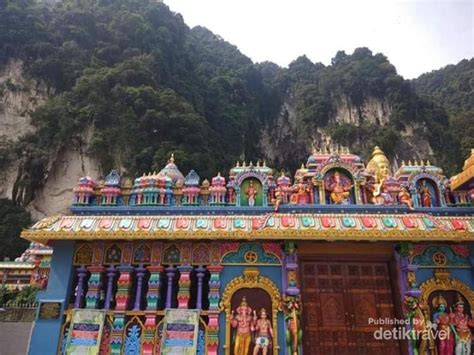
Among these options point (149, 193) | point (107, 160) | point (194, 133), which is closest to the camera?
point (149, 193)

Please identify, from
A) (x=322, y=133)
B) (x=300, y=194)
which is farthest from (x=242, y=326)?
(x=322, y=133)

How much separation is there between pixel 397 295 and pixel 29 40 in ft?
150

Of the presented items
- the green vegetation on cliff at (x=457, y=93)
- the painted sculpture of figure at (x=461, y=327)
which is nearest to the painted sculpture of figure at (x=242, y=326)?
the painted sculpture of figure at (x=461, y=327)

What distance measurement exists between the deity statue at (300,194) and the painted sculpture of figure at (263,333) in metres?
3.10

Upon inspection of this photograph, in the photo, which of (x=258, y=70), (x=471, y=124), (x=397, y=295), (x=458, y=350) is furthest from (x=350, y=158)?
(x=258, y=70)

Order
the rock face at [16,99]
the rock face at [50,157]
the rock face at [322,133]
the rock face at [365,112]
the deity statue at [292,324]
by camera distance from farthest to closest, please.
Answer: the rock face at [365,112] → the rock face at [322,133] → the rock face at [16,99] → the rock face at [50,157] → the deity statue at [292,324]

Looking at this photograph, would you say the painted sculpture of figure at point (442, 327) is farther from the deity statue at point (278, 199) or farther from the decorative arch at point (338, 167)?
the deity statue at point (278, 199)

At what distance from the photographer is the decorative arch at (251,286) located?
973 cm

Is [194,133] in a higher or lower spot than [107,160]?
higher

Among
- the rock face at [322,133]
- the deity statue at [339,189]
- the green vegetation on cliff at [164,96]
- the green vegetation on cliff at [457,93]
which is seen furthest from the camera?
the rock face at [322,133]

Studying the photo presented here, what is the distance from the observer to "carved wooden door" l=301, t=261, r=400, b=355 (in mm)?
9812

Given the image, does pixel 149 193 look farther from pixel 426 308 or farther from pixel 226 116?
pixel 226 116

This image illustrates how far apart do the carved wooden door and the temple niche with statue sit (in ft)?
0.09

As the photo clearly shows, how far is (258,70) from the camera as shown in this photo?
67.6m
